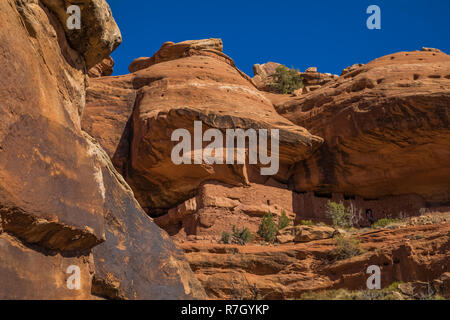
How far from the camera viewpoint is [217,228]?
2167 cm

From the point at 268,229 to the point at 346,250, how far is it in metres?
5.55

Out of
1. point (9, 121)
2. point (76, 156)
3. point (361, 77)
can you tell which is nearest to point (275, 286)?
point (76, 156)

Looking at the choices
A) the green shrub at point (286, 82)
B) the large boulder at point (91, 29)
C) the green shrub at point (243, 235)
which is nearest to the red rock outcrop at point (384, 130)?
the green shrub at point (243, 235)

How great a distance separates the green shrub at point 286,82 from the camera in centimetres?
3647

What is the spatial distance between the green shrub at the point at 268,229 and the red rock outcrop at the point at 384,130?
4733 millimetres

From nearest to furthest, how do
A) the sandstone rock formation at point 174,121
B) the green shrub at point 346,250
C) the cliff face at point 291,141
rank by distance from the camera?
the green shrub at point 346,250, the cliff face at point 291,141, the sandstone rock formation at point 174,121

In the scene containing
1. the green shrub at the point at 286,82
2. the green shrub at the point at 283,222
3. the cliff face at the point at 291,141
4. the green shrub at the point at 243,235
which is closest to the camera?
the green shrub at the point at 243,235

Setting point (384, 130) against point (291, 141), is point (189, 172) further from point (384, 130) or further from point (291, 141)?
point (384, 130)

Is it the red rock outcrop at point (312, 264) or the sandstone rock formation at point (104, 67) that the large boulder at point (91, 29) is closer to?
the red rock outcrop at point (312, 264)

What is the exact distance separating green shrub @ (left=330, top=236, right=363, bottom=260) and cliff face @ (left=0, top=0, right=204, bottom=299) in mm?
7534

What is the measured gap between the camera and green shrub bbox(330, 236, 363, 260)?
16.0m

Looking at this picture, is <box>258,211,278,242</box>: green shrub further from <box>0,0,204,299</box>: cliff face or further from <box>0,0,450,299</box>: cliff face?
<box>0,0,204,299</box>: cliff face

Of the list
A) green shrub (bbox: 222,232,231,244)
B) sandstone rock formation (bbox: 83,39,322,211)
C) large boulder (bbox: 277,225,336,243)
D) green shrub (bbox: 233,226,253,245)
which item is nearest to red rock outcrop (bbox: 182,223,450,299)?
large boulder (bbox: 277,225,336,243)
